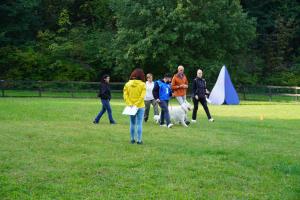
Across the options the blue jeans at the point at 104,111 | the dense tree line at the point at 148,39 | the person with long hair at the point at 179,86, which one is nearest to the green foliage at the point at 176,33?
the dense tree line at the point at 148,39

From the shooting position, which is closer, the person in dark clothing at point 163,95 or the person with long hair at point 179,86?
the person in dark clothing at point 163,95

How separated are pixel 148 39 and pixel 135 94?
2543 centimetres

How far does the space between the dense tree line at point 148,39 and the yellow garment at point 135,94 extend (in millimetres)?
25193

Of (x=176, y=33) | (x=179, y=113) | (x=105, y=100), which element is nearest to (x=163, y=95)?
(x=179, y=113)

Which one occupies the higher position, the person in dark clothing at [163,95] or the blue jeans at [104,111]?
the person in dark clothing at [163,95]

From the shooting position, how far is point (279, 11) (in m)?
50.5

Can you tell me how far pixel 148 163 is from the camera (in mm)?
9000

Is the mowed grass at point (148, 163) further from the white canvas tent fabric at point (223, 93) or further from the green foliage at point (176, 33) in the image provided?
the green foliage at point (176, 33)

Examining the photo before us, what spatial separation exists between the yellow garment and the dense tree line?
25.2m

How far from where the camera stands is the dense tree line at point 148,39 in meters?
37.4

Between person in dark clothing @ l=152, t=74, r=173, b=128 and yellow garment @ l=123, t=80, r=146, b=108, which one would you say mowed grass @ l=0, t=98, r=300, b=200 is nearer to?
person in dark clothing @ l=152, t=74, r=173, b=128

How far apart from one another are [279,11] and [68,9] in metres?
20.5

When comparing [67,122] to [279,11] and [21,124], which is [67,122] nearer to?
[21,124]

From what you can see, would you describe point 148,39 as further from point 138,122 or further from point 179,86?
point 138,122
